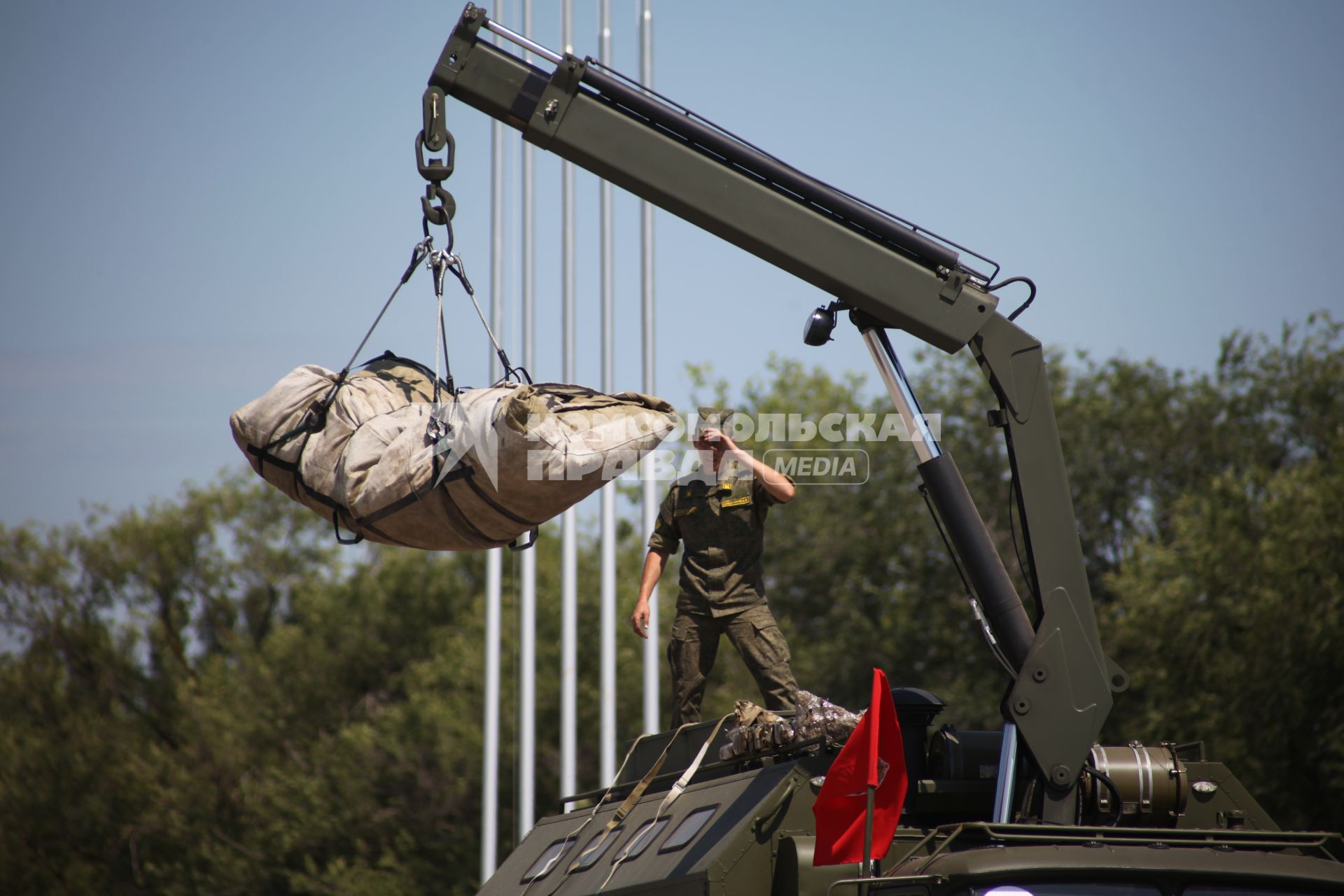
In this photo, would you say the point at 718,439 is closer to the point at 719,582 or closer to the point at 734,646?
the point at 719,582

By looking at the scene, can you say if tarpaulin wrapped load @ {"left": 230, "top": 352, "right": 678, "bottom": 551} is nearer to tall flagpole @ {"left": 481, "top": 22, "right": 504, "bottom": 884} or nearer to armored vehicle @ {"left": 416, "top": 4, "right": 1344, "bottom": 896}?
armored vehicle @ {"left": 416, "top": 4, "right": 1344, "bottom": 896}

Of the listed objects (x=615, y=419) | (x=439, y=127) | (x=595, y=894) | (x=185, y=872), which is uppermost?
(x=439, y=127)

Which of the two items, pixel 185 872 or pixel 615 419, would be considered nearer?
pixel 615 419

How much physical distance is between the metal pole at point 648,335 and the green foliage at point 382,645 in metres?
12.8

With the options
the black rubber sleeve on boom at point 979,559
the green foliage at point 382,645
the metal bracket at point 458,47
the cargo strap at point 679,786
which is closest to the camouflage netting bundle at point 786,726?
the cargo strap at point 679,786

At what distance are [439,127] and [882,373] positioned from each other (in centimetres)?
247

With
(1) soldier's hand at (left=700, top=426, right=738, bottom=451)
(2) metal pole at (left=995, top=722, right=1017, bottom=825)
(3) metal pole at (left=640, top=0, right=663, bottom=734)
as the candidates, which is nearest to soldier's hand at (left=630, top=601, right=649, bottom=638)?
(1) soldier's hand at (left=700, top=426, right=738, bottom=451)

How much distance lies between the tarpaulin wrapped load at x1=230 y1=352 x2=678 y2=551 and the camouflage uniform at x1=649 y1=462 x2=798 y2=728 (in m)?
2.16

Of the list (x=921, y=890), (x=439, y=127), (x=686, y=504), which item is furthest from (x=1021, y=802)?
(x=439, y=127)

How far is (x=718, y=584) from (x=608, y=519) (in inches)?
359

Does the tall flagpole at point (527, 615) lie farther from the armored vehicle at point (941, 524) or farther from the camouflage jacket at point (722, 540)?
the armored vehicle at point (941, 524)

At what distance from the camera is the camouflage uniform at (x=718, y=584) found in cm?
878

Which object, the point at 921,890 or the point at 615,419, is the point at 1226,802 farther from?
the point at 615,419

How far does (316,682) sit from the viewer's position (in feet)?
116
